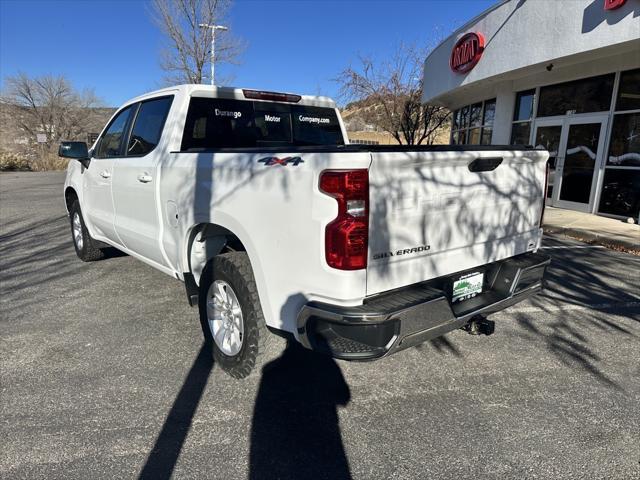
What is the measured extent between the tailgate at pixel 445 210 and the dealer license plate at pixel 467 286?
8 cm

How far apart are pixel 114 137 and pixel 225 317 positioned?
2.72 metres

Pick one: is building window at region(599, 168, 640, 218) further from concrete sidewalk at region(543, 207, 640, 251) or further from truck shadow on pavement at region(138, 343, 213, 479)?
truck shadow on pavement at region(138, 343, 213, 479)

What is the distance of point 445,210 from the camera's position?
267cm

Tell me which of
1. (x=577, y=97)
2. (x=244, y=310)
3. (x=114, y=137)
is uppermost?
A: (x=577, y=97)

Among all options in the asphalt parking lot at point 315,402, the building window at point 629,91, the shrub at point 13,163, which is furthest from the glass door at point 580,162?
the shrub at point 13,163

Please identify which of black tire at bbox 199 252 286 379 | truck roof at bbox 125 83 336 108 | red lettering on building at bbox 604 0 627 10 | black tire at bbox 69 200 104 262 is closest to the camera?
black tire at bbox 199 252 286 379

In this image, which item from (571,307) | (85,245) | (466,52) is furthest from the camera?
(466,52)

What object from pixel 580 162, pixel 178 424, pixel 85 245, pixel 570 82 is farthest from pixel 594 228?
pixel 85 245

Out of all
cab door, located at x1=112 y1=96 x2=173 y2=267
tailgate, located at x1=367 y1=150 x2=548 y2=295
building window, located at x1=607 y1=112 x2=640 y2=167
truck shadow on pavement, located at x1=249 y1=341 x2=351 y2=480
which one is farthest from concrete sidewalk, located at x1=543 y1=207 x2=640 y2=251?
cab door, located at x1=112 y1=96 x2=173 y2=267

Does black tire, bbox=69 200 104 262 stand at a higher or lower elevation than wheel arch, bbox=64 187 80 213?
lower

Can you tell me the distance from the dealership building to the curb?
2.31 m

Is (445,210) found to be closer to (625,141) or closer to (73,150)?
(73,150)

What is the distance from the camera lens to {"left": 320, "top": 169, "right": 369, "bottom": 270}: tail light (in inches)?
88.1

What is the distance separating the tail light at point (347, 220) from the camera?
7.34 feet
